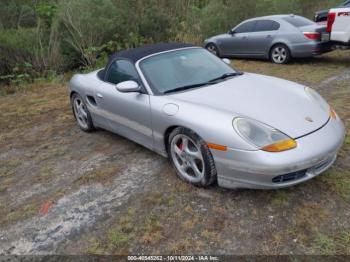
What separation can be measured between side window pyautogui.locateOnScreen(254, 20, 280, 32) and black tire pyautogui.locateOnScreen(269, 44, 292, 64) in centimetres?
55

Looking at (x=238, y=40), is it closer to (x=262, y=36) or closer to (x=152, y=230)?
(x=262, y=36)

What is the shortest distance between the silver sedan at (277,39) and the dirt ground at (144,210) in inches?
182

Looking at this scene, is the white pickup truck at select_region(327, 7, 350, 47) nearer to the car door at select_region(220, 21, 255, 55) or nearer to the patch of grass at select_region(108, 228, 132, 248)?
the car door at select_region(220, 21, 255, 55)

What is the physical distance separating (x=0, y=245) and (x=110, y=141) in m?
2.33

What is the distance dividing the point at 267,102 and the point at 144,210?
5.34ft

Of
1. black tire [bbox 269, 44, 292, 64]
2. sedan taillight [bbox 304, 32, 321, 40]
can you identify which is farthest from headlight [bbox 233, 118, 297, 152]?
black tire [bbox 269, 44, 292, 64]

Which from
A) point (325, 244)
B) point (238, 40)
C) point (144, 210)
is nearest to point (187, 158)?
point (144, 210)

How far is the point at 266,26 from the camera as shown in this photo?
10.2m

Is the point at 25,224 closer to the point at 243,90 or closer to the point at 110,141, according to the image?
the point at 110,141

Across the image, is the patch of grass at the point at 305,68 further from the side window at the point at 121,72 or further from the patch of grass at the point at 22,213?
the patch of grass at the point at 22,213

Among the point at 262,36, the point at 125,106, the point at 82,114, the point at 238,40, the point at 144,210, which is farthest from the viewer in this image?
the point at 238,40

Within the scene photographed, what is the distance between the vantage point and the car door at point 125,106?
13.4 ft

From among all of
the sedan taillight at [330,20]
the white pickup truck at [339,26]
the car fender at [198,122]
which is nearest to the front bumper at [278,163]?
the car fender at [198,122]

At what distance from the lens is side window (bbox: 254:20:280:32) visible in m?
9.92
